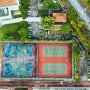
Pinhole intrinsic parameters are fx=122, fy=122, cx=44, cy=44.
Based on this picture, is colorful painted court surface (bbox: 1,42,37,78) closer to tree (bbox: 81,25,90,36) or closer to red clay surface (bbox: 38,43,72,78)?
red clay surface (bbox: 38,43,72,78)

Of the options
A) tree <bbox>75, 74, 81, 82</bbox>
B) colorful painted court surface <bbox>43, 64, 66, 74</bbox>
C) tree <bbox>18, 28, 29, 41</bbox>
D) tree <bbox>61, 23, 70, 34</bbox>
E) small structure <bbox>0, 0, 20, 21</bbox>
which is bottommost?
tree <bbox>75, 74, 81, 82</bbox>

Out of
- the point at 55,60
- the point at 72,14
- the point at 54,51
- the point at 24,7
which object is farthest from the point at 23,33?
the point at 72,14

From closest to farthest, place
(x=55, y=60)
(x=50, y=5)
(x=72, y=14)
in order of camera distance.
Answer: (x=72, y=14) → (x=50, y=5) → (x=55, y=60)

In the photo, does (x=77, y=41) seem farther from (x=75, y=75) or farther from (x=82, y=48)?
(x=75, y=75)

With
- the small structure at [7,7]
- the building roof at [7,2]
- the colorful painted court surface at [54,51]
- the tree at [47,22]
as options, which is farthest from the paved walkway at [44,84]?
the building roof at [7,2]

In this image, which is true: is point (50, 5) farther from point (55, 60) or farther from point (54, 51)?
point (55, 60)

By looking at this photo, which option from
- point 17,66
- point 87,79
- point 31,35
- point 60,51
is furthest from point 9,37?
point 87,79

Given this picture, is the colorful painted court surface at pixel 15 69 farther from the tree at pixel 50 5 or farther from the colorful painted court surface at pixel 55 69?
the tree at pixel 50 5

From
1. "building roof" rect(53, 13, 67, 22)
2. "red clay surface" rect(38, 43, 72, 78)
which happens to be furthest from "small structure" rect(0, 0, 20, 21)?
"red clay surface" rect(38, 43, 72, 78)
